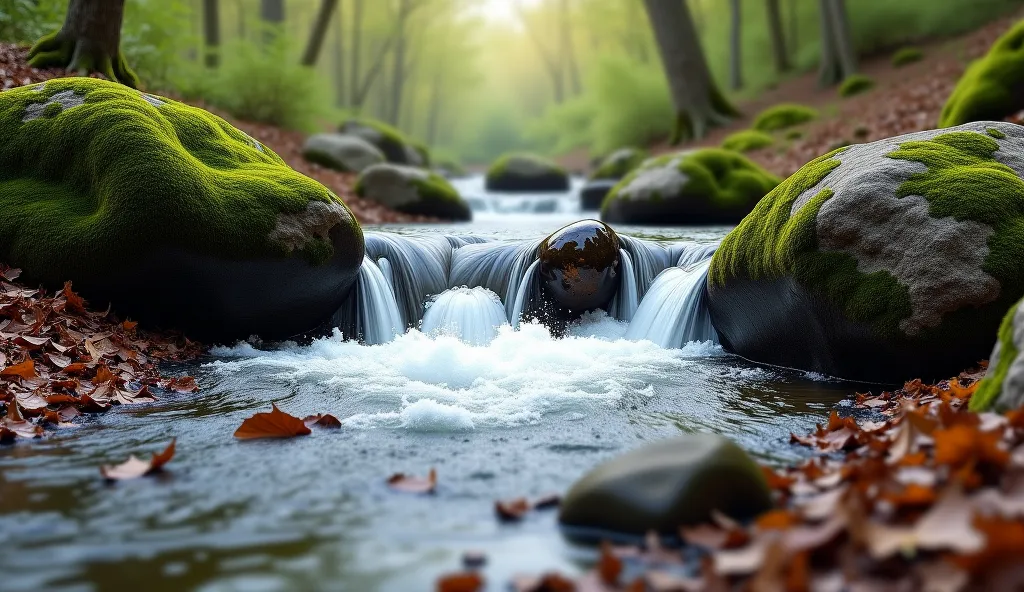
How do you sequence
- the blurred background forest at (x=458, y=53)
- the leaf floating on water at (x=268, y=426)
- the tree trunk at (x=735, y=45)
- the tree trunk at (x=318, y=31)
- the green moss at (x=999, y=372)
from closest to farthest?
the green moss at (x=999, y=372) < the leaf floating on water at (x=268, y=426) < the blurred background forest at (x=458, y=53) < the tree trunk at (x=318, y=31) < the tree trunk at (x=735, y=45)

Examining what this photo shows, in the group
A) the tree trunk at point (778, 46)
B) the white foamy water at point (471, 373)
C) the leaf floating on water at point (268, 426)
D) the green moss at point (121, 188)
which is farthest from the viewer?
the tree trunk at point (778, 46)

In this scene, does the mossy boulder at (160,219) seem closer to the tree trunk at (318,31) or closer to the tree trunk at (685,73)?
the tree trunk at (318,31)

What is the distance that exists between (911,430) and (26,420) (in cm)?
446

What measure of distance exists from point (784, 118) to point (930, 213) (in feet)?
53.9

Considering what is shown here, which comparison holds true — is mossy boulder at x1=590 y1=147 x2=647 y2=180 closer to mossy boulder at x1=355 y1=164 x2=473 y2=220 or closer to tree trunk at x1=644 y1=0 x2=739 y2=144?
tree trunk at x1=644 y1=0 x2=739 y2=144

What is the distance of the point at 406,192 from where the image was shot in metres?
14.5

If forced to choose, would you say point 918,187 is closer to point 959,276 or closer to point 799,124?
point 959,276

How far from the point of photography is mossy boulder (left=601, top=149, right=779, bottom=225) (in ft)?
42.7

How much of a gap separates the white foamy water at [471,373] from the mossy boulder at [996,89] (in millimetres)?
6924

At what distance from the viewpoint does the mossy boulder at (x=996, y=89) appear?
1076 centimetres

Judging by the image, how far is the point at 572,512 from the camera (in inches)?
115

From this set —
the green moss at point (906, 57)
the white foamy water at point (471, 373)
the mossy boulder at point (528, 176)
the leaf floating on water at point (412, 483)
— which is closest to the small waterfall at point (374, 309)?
the white foamy water at point (471, 373)

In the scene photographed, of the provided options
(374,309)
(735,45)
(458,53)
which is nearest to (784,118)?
(735,45)

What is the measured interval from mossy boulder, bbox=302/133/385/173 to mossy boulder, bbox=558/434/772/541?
14943 millimetres
